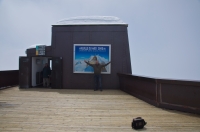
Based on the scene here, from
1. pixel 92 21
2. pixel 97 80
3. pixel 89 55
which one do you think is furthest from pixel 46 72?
pixel 92 21

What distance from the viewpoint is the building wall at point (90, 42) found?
11.7 m

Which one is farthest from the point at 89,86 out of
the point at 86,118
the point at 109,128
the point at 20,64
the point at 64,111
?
the point at 109,128

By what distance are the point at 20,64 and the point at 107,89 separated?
6452 millimetres

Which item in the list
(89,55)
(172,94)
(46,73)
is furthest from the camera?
(46,73)

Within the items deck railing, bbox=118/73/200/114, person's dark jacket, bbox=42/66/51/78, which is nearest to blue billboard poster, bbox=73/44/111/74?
person's dark jacket, bbox=42/66/51/78

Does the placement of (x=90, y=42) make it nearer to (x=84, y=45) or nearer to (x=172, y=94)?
(x=84, y=45)

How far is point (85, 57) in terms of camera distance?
11.6 m

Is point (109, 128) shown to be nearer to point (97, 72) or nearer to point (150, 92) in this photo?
point (150, 92)

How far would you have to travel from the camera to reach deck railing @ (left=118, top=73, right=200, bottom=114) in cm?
537

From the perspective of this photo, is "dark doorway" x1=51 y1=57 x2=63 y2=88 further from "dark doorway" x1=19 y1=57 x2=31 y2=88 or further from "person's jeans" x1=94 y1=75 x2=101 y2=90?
"person's jeans" x1=94 y1=75 x2=101 y2=90

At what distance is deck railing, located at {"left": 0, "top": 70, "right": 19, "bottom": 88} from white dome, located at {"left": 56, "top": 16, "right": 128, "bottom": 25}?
539cm

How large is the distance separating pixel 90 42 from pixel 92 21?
166cm

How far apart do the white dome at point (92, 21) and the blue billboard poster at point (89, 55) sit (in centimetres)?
165

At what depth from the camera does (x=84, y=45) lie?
1164 cm
